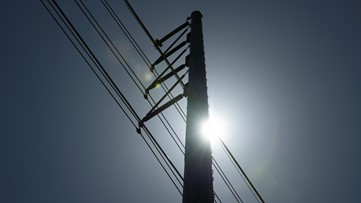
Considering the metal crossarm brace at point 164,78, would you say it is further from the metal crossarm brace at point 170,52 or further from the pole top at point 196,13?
the pole top at point 196,13

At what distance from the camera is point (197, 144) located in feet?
15.7

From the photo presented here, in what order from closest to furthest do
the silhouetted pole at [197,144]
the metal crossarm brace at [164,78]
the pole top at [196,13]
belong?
the silhouetted pole at [197,144] → the pole top at [196,13] → the metal crossarm brace at [164,78]

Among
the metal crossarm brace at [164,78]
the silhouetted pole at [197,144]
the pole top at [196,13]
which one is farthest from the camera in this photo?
the metal crossarm brace at [164,78]

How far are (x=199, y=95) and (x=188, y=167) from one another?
138 centimetres

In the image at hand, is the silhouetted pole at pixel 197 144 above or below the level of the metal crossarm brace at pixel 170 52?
below

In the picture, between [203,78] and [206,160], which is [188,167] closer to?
[206,160]

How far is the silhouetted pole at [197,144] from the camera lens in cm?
429

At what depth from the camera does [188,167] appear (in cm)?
454

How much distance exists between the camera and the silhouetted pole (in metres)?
4.29

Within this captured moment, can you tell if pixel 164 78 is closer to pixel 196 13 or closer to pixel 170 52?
pixel 170 52

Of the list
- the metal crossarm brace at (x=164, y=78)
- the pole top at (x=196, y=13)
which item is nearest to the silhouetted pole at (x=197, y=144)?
the pole top at (x=196, y=13)

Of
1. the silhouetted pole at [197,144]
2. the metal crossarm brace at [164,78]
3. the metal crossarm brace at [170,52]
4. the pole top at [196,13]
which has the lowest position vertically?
the silhouetted pole at [197,144]

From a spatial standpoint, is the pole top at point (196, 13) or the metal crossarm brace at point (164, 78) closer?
the pole top at point (196, 13)

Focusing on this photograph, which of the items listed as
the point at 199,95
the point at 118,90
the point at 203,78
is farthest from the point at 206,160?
the point at 118,90
